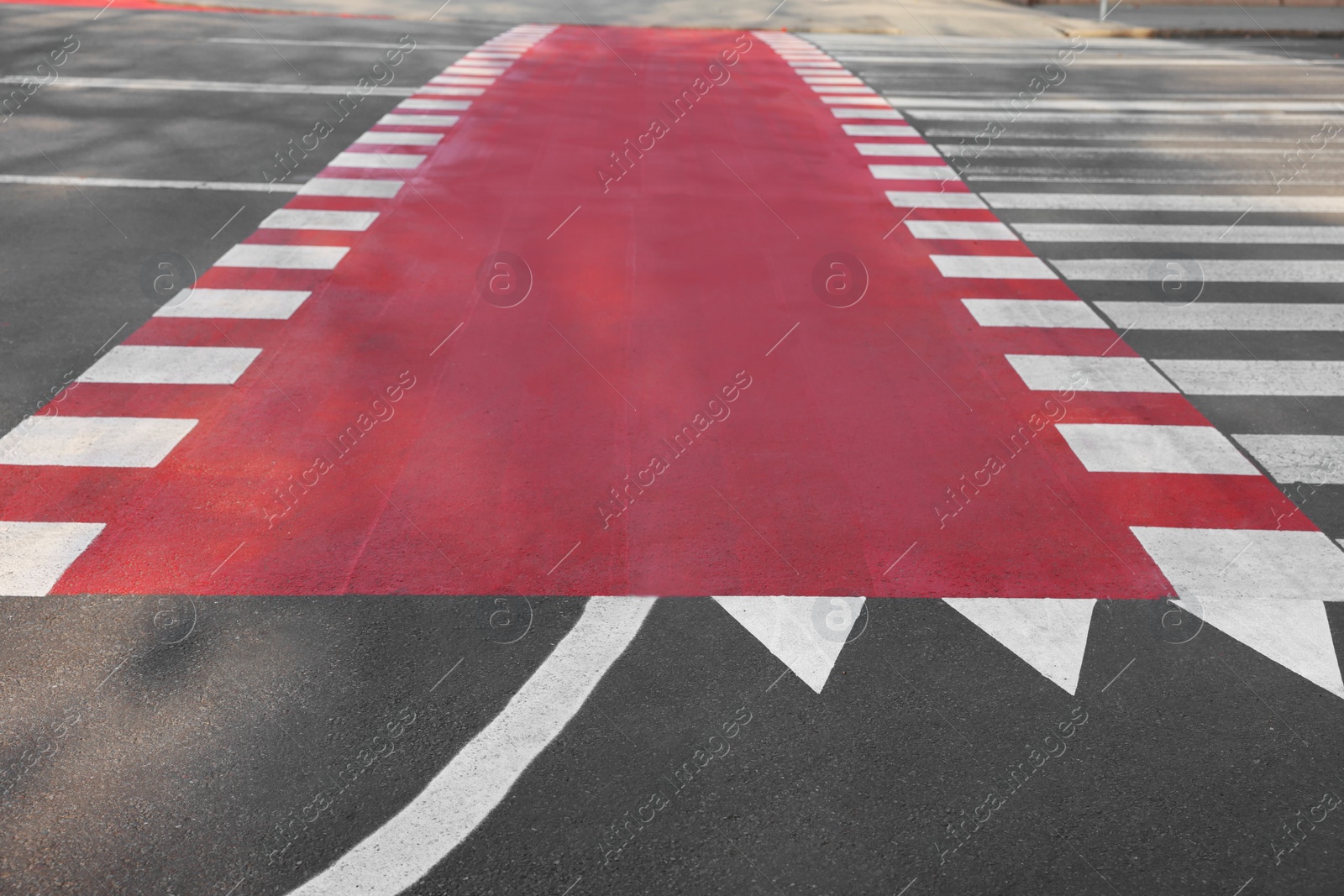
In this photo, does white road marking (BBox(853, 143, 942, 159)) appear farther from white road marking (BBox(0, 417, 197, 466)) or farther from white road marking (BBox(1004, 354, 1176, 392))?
white road marking (BBox(0, 417, 197, 466))

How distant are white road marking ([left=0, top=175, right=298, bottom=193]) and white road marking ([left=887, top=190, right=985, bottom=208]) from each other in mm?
7329

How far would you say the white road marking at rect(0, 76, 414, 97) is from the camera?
52.7 ft

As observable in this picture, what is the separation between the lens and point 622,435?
7.11 meters

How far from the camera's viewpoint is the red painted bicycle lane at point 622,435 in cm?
582

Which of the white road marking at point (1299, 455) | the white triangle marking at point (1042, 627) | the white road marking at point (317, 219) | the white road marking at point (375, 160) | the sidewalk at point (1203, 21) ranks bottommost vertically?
the sidewalk at point (1203, 21)

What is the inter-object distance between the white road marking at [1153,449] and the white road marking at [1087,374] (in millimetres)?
639

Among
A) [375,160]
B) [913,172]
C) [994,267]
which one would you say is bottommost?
[994,267]

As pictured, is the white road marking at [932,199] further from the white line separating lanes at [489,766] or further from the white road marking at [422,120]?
the white line separating lanes at [489,766]

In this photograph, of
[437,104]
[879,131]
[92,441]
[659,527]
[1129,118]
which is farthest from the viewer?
[1129,118]

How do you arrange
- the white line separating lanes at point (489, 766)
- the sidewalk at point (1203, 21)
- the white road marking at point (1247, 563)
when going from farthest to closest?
the sidewalk at point (1203, 21), the white road marking at point (1247, 563), the white line separating lanes at point (489, 766)

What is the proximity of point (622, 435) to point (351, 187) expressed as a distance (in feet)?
22.8

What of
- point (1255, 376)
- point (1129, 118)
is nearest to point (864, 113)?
point (1129, 118)

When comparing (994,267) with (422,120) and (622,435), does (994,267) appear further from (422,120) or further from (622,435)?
(422,120)

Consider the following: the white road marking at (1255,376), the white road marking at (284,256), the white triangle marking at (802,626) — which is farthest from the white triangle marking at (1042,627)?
the white road marking at (284,256)
